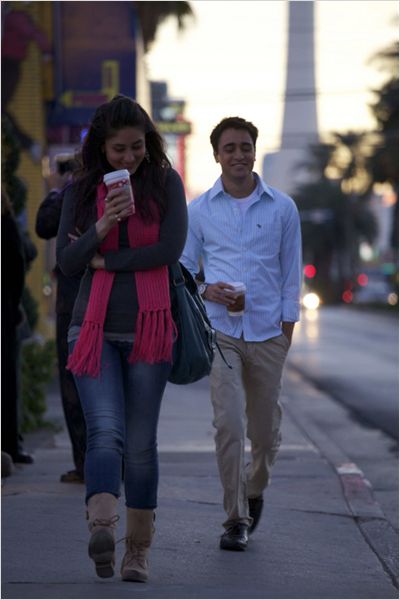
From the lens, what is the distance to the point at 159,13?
3328cm

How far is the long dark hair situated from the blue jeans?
538 mm

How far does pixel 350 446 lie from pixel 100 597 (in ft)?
23.5

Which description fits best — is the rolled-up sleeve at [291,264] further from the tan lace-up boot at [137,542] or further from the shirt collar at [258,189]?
the tan lace-up boot at [137,542]

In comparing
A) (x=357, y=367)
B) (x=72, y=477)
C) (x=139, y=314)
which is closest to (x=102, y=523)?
(x=139, y=314)

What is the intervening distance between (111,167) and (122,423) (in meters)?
1.02

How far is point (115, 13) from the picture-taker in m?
26.3

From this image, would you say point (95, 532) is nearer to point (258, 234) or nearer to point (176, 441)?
point (258, 234)

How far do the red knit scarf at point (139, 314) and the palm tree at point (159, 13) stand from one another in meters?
25.8

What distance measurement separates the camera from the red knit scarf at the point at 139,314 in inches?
221

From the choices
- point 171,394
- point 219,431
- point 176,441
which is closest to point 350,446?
point 176,441

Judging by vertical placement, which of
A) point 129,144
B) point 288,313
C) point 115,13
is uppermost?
point 115,13

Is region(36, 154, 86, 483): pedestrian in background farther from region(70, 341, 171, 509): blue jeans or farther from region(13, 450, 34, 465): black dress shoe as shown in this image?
region(70, 341, 171, 509): blue jeans

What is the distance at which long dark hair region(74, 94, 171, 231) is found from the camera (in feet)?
18.9

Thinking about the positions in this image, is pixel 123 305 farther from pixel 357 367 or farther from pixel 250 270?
pixel 357 367
